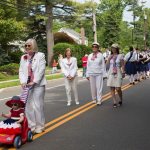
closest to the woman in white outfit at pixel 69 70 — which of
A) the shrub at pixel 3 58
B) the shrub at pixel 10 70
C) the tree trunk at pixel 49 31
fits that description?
the shrub at pixel 10 70

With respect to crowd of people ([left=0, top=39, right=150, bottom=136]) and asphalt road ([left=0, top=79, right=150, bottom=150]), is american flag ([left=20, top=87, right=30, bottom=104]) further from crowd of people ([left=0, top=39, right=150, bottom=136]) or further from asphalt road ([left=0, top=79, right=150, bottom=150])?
asphalt road ([left=0, top=79, right=150, bottom=150])

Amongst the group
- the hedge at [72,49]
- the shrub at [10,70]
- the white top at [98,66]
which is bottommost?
the shrub at [10,70]

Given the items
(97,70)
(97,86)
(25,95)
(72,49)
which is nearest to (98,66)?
(97,70)

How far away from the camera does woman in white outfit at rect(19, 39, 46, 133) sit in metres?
9.27

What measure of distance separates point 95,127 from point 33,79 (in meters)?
1.91

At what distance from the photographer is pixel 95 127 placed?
10.3 metres

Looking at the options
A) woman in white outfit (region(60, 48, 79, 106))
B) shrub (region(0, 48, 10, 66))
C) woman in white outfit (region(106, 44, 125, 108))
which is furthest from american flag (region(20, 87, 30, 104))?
shrub (region(0, 48, 10, 66))

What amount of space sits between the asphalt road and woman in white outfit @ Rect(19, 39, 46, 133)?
0.40 metres

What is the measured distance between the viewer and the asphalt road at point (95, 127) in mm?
8391

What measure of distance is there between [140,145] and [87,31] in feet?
373

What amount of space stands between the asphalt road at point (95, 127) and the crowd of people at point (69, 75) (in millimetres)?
395

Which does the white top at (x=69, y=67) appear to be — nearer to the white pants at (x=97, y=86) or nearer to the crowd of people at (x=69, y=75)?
the crowd of people at (x=69, y=75)

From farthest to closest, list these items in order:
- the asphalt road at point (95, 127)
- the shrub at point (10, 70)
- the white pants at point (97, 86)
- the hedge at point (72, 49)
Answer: the hedge at point (72, 49), the shrub at point (10, 70), the white pants at point (97, 86), the asphalt road at point (95, 127)

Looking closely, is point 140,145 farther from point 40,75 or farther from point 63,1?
point 63,1
